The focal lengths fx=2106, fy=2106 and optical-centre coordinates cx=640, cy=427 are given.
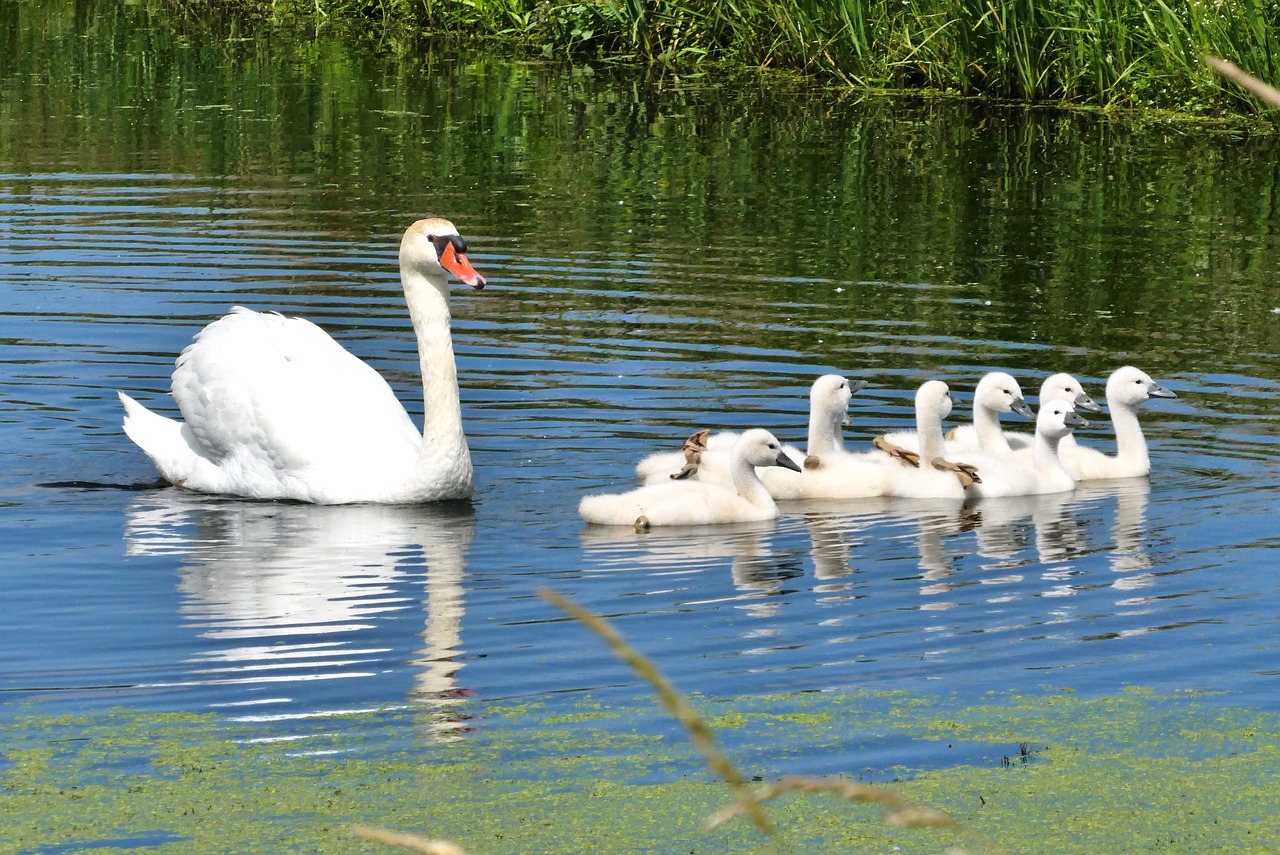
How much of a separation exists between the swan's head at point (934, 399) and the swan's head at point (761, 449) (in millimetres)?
916

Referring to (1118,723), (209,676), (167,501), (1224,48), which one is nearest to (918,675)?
(1118,723)

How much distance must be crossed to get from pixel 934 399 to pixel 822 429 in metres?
0.50

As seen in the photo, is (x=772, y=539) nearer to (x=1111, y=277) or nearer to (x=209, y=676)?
(x=209, y=676)

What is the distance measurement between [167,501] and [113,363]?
227 centimetres

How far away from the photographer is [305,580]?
7430 millimetres

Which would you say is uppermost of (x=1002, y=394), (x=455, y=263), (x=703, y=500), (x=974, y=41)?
(x=974, y=41)

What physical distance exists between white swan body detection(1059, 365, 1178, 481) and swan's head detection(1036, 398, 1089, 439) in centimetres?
29

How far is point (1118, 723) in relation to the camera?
5953 mm

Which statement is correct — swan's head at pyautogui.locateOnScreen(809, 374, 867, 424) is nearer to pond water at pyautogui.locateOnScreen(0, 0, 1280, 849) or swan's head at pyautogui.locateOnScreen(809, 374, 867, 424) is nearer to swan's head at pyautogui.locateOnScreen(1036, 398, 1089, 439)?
pond water at pyautogui.locateOnScreen(0, 0, 1280, 849)

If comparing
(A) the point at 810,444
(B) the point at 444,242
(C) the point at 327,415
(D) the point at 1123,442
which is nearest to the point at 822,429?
(A) the point at 810,444

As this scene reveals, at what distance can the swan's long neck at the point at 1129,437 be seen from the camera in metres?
9.30

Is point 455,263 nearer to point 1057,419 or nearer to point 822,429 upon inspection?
point 822,429

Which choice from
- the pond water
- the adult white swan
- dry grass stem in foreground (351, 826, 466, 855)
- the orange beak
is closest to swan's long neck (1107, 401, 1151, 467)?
the pond water

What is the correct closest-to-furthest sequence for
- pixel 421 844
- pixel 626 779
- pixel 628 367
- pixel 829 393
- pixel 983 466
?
pixel 421 844
pixel 626 779
pixel 829 393
pixel 983 466
pixel 628 367
